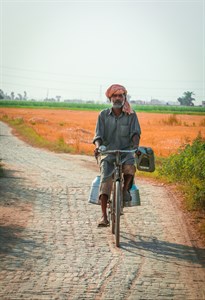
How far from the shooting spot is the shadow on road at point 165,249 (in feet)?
22.7

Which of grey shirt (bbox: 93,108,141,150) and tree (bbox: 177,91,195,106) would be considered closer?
grey shirt (bbox: 93,108,141,150)

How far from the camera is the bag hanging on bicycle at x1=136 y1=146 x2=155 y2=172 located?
7.67m

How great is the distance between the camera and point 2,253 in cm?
684

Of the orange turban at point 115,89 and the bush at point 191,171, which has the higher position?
the orange turban at point 115,89

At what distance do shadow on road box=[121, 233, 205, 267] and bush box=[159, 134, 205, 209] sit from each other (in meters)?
2.62

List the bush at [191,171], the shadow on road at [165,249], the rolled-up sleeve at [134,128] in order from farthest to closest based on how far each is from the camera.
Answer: the bush at [191,171] < the rolled-up sleeve at [134,128] < the shadow on road at [165,249]

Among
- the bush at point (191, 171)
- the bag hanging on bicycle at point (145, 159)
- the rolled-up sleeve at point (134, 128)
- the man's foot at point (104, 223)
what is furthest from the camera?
the bush at point (191, 171)

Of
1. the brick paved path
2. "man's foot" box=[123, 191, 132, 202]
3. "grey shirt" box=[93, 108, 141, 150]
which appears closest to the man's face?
"grey shirt" box=[93, 108, 141, 150]

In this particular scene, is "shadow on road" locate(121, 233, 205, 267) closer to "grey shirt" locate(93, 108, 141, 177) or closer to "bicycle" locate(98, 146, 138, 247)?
"bicycle" locate(98, 146, 138, 247)

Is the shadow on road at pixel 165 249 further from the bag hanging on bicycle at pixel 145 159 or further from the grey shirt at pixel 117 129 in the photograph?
the grey shirt at pixel 117 129

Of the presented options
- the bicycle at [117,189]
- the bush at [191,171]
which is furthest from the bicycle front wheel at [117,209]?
the bush at [191,171]

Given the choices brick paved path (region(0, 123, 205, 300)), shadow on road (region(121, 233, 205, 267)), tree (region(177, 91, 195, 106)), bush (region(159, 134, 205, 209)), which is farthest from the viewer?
tree (region(177, 91, 195, 106))

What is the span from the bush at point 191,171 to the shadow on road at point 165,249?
262 centimetres

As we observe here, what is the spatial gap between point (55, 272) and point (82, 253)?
878mm
